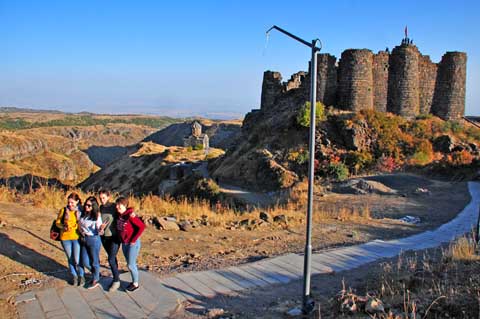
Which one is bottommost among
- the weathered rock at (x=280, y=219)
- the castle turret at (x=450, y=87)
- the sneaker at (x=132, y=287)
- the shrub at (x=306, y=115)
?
the weathered rock at (x=280, y=219)

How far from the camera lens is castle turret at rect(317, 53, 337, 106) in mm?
23703

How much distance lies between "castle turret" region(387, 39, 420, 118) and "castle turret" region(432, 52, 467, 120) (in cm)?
167

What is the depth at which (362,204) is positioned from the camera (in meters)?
15.6

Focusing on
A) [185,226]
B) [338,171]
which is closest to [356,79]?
[338,171]

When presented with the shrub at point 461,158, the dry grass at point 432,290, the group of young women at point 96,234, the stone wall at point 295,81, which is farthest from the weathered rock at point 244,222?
the stone wall at point 295,81

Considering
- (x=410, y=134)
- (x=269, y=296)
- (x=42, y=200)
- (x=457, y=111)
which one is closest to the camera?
(x=269, y=296)

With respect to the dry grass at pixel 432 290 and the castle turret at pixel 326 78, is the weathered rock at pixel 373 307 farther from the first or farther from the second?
the castle turret at pixel 326 78

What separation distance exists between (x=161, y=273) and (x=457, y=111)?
23.3m

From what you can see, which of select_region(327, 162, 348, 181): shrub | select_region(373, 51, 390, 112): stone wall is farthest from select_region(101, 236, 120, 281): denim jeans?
select_region(373, 51, 390, 112): stone wall

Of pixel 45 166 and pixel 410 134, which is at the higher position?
pixel 410 134

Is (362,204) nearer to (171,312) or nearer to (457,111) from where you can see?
(171,312)

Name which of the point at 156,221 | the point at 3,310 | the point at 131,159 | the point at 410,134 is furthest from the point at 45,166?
the point at 3,310

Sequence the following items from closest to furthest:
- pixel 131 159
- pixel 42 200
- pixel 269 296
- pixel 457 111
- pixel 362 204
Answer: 1. pixel 269 296
2. pixel 42 200
3. pixel 362 204
4. pixel 457 111
5. pixel 131 159

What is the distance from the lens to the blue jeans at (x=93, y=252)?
6.16 meters
